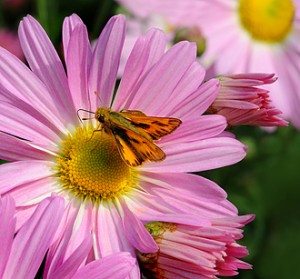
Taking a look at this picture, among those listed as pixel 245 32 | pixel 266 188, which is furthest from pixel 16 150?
pixel 266 188

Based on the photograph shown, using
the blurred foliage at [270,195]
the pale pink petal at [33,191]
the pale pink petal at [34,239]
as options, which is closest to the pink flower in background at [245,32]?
the blurred foliage at [270,195]

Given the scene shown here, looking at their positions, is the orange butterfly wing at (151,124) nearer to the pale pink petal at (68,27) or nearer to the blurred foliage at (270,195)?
the pale pink petal at (68,27)

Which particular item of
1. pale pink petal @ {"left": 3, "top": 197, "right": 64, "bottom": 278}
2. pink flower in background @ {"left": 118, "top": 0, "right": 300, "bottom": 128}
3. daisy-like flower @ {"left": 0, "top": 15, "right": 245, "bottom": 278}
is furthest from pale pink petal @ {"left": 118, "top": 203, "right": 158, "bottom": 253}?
pink flower in background @ {"left": 118, "top": 0, "right": 300, "bottom": 128}

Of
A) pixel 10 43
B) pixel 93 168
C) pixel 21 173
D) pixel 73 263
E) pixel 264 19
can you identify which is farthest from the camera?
pixel 10 43

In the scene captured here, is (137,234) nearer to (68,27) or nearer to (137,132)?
(137,132)

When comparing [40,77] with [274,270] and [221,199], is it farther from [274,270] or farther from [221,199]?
[274,270]

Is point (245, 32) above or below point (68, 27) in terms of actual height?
above

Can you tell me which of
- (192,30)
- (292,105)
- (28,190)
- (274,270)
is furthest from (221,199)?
(274,270)
